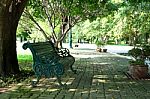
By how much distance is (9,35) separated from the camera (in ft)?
36.7

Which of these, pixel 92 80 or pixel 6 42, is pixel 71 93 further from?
pixel 6 42

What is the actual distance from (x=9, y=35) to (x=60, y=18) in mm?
19683

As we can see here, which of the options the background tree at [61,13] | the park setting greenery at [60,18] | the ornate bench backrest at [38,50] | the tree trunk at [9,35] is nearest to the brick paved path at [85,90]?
the ornate bench backrest at [38,50]

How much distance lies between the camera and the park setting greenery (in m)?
11.0

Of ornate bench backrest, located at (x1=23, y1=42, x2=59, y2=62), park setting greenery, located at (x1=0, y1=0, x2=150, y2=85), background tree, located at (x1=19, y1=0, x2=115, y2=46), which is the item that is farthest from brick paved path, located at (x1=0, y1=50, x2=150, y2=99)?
background tree, located at (x1=19, y1=0, x2=115, y2=46)

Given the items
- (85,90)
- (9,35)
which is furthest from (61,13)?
(85,90)

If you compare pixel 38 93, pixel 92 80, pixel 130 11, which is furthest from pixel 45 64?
pixel 130 11

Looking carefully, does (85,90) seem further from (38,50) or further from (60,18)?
(60,18)

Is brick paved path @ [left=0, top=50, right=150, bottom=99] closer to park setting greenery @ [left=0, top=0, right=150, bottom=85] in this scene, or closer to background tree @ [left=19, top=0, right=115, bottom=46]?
park setting greenery @ [left=0, top=0, right=150, bottom=85]

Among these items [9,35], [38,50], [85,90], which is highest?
[9,35]

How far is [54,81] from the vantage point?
10.4 m

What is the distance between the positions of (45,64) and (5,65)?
87.8 inches

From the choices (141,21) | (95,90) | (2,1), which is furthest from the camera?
(141,21)

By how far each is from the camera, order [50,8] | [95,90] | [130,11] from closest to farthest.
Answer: [95,90]
[130,11]
[50,8]
